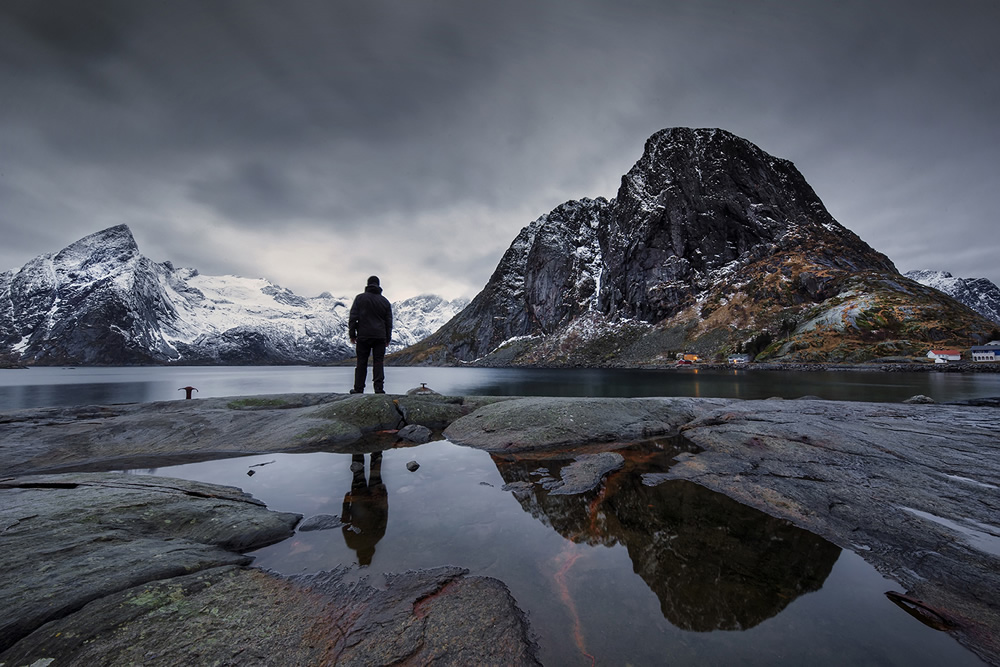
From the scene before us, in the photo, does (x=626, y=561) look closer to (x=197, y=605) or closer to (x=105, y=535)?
(x=197, y=605)

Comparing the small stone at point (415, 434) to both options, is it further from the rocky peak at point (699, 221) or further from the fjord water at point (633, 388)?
the rocky peak at point (699, 221)

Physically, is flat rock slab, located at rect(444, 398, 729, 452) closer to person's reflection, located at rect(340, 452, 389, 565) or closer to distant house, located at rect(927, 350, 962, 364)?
person's reflection, located at rect(340, 452, 389, 565)

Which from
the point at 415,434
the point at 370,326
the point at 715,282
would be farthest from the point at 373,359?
the point at 715,282

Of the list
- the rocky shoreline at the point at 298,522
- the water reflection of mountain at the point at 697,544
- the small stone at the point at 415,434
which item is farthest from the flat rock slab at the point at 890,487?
the small stone at the point at 415,434

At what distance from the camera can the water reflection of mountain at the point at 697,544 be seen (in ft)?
12.1

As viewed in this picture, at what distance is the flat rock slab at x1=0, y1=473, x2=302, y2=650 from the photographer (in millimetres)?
3129

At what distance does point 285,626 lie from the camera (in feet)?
10.3

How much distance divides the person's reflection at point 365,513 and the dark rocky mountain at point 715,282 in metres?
94.8

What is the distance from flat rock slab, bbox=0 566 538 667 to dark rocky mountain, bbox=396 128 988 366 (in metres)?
95.7

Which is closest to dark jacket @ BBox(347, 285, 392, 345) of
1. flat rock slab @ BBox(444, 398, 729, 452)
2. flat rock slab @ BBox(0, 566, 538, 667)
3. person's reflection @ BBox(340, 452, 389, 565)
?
flat rock slab @ BBox(444, 398, 729, 452)

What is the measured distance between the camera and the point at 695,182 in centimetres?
14725

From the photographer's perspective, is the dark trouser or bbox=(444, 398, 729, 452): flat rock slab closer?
bbox=(444, 398, 729, 452): flat rock slab

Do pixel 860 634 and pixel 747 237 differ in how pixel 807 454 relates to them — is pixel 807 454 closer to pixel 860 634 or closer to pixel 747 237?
pixel 860 634

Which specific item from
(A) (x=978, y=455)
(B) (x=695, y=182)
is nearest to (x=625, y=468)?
(A) (x=978, y=455)
